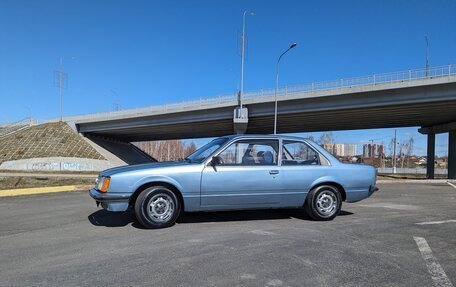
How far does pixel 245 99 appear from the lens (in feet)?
127

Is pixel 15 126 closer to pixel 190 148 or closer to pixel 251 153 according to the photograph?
pixel 251 153

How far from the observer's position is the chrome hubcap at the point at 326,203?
22.7ft

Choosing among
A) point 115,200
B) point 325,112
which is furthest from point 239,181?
point 325,112

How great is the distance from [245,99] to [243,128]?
3.25 meters

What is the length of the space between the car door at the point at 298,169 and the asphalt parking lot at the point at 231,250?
538 mm

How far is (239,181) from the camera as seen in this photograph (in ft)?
21.0

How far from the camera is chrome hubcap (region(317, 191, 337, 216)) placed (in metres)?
6.92

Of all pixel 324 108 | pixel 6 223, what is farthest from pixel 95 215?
pixel 324 108

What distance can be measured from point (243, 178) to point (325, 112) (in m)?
30.3

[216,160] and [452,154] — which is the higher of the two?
[216,160]

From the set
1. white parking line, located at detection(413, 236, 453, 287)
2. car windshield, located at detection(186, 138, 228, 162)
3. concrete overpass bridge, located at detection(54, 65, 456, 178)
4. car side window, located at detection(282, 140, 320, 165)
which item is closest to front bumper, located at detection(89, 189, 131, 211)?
car windshield, located at detection(186, 138, 228, 162)

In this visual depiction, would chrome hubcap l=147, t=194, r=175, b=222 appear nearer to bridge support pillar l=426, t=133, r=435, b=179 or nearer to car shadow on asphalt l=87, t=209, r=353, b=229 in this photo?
car shadow on asphalt l=87, t=209, r=353, b=229

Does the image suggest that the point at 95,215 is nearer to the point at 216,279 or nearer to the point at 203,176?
the point at 203,176

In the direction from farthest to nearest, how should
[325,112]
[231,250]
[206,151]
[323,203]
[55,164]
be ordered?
1. [55,164]
2. [325,112]
3. [323,203]
4. [206,151]
5. [231,250]
